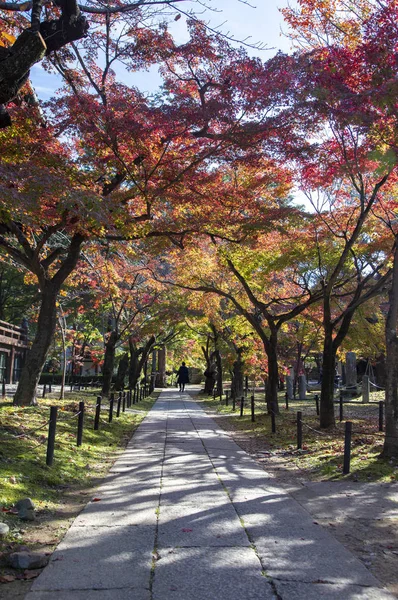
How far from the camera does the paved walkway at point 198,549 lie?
349 centimetres

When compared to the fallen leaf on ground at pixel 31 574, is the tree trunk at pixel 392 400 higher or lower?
higher

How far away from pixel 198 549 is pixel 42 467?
3744 millimetres

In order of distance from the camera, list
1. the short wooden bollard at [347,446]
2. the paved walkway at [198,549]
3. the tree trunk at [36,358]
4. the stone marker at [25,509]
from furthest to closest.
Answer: the tree trunk at [36,358] → the short wooden bollard at [347,446] → the stone marker at [25,509] → the paved walkway at [198,549]

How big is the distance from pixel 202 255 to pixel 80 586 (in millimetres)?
15490

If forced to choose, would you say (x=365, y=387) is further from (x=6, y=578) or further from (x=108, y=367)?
(x=6, y=578)

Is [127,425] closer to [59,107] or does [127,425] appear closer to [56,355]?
[59,107]

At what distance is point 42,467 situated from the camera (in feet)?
23.6

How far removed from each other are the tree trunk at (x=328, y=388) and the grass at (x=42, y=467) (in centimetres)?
507

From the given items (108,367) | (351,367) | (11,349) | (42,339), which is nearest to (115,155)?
(42,339)

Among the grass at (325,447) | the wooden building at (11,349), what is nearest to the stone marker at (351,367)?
the grass at (325,447)

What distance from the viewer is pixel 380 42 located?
336 inches

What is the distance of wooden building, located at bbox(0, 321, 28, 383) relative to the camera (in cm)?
3322

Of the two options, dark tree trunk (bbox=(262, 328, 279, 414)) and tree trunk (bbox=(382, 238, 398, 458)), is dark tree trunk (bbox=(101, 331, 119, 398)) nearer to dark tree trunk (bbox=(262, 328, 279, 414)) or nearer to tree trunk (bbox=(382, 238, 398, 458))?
Answer: dark tree trunk (bbox=(262, 328, 279, 414))

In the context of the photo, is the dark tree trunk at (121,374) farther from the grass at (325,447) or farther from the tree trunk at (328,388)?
the tree trunk at (328,388)
